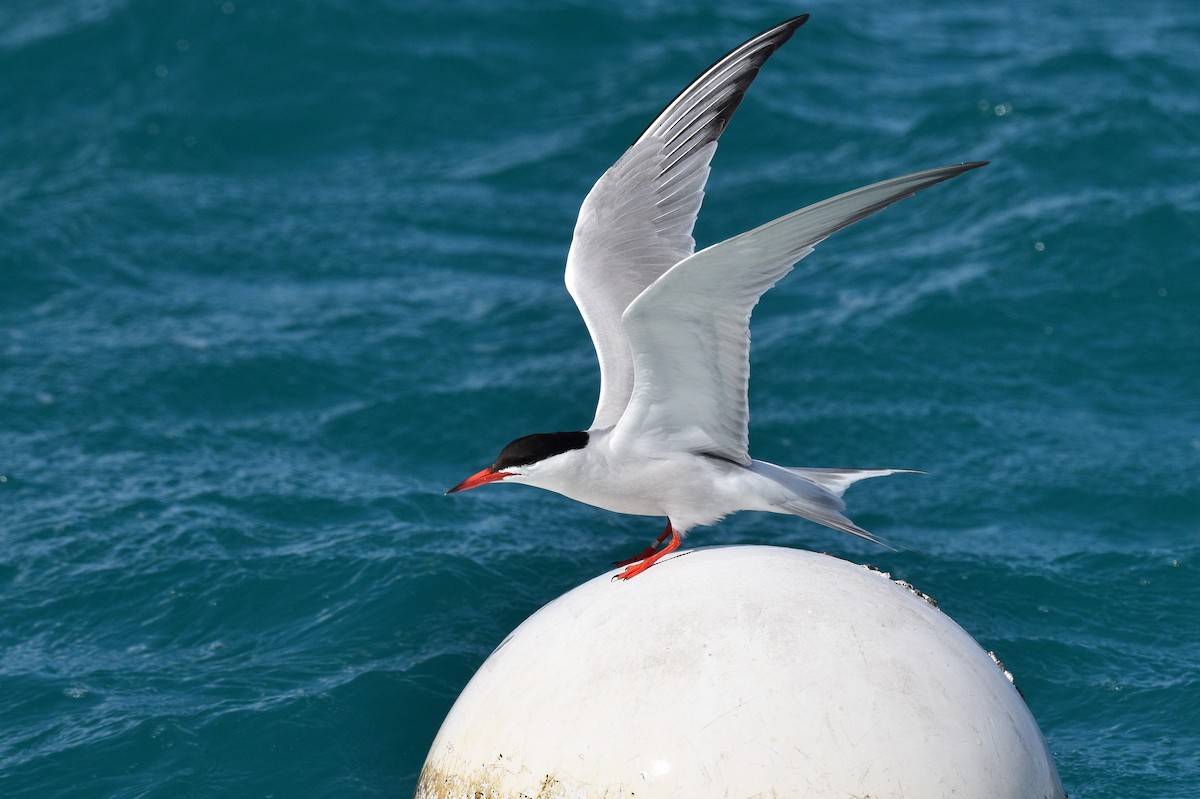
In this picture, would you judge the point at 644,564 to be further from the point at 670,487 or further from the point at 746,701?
the point at 746,701

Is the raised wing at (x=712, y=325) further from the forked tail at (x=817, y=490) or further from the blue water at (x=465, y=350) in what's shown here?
the blue water at (x=465, y=350)

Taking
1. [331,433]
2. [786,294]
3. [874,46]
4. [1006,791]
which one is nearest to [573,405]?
[331,433]

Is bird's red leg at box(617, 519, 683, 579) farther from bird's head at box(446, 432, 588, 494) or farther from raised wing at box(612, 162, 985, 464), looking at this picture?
bird's head at box(446, 432, 588, 494)

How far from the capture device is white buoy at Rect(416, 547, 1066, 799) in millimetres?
5539

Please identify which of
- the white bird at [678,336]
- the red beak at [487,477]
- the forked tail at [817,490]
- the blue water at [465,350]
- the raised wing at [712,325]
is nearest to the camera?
the raised wing at [712,325]

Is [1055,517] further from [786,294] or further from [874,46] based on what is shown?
[874,46]

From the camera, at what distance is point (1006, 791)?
5.75 meters

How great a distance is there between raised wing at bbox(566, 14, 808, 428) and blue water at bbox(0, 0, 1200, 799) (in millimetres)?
2522

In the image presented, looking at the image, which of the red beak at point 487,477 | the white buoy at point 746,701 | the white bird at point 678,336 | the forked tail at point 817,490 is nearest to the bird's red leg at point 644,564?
the white bird at point 678,336

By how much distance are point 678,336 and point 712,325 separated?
18 centimetres

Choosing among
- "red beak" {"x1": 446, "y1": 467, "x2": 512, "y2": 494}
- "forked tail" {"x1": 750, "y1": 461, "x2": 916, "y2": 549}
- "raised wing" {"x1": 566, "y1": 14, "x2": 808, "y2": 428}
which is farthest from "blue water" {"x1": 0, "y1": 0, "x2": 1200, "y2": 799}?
"raised wing" {"x1": 566, "y1": 14, "x2": 808, "y2": 428}

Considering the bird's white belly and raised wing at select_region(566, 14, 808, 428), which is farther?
raised wing at select_region(566, 14, 808, 428)

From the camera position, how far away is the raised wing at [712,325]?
6.01m

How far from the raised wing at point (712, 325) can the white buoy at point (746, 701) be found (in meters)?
1.09
